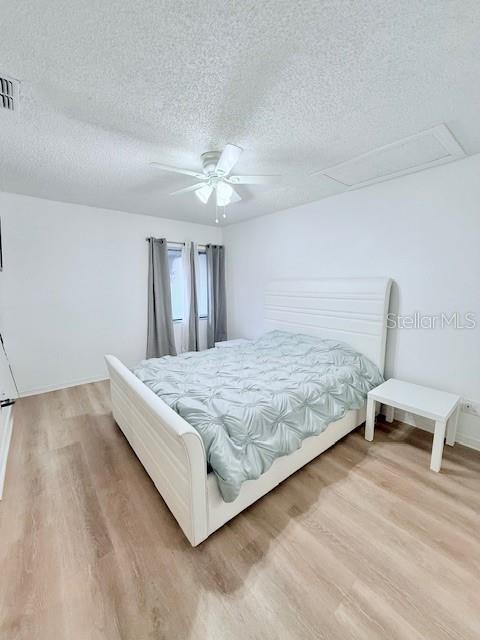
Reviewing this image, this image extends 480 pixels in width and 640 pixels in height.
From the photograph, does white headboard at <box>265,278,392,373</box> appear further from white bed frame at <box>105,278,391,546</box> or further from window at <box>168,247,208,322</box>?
window at <box>168,247,208,322</box>

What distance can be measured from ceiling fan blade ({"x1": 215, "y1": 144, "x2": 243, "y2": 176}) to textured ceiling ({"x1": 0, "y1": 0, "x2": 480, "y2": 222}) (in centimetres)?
16

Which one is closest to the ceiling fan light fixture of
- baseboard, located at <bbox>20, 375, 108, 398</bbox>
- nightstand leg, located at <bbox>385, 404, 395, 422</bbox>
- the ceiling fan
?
the ceiling fan

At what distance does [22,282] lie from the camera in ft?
10.7

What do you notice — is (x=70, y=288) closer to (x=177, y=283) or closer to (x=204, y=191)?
(x=177, y=283)

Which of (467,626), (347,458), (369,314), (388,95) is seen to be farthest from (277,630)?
(388,95)

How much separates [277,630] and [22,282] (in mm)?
3973

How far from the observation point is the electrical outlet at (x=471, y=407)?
7.47 ft

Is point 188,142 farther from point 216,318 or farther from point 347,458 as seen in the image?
point 216,318

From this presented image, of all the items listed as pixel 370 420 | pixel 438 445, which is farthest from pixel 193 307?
pixel 438 445

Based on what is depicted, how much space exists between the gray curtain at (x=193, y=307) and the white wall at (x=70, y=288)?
48 cm

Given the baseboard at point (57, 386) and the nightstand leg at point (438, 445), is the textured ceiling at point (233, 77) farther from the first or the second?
the baseboard at point (57, 386)

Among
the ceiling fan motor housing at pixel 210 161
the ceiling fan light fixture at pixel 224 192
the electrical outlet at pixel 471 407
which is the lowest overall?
the electrical outlet at pixel 471 407

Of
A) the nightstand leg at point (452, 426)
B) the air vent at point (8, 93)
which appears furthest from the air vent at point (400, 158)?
the air vent at point (8, 93)

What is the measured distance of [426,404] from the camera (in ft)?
6.97
